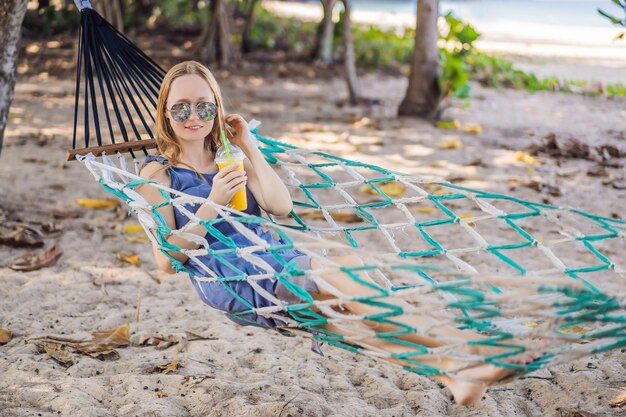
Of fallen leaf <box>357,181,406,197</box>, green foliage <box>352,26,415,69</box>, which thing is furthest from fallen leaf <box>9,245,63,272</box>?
green foliage <box>352,26,415,69</box>

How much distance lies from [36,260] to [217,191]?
1.35 meters

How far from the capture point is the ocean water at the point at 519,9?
22812 millimetres

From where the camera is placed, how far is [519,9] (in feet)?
92.3

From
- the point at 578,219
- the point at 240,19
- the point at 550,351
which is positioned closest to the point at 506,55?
the point at 240,19

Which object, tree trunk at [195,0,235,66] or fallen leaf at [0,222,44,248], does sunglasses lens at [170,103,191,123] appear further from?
tree trunk at [195,0,235,66]

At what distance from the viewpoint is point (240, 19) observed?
1127 cm

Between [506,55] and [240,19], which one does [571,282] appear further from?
[240,19]

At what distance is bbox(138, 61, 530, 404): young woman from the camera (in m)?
1.80

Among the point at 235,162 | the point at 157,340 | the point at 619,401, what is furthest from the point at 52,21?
the point at 619,401

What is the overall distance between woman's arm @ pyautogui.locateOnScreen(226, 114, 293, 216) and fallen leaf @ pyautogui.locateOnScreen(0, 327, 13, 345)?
90 centimetres

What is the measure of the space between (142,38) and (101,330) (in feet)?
24.6

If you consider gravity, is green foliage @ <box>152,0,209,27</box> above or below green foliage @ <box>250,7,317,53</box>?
above

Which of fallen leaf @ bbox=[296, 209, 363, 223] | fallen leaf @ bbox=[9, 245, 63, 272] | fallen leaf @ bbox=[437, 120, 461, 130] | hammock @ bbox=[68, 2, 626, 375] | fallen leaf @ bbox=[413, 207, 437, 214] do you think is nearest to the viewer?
hammock @ bbox=[68, 2, 626, 375]

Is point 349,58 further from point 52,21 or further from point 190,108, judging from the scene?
point 52,21
